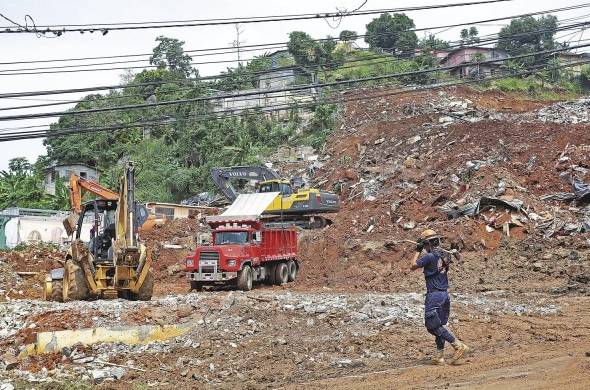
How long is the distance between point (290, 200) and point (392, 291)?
11.1 meters

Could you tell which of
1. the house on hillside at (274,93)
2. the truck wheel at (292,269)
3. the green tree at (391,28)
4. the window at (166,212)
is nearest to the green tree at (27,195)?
the window at (166,212)

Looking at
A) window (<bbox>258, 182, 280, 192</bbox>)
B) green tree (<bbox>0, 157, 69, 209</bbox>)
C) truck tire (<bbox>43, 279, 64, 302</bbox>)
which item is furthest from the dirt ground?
green tree (<bbox>0, 157, 69, 209</bbox>)

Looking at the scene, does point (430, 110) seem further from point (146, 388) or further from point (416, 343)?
point (146, 388)

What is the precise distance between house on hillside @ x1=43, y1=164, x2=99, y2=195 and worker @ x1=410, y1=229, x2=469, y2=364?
49.7 meters

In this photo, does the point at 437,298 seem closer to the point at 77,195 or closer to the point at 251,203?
the point at 77,195

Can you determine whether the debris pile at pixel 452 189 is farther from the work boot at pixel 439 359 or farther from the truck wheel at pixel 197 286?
the work boot at pixel 439 359

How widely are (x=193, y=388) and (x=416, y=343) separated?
161 inches

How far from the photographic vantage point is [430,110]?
47625mm

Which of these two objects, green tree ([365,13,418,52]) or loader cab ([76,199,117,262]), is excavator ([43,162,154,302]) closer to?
loader cab ([76,199,117,262])

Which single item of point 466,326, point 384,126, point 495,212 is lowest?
point 466,326

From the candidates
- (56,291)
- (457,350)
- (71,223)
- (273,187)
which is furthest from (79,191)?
(273,187)

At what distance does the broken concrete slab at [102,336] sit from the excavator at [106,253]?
4214mm

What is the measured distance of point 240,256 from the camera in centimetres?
2116

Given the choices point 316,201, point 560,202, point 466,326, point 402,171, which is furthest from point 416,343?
point 402,171
